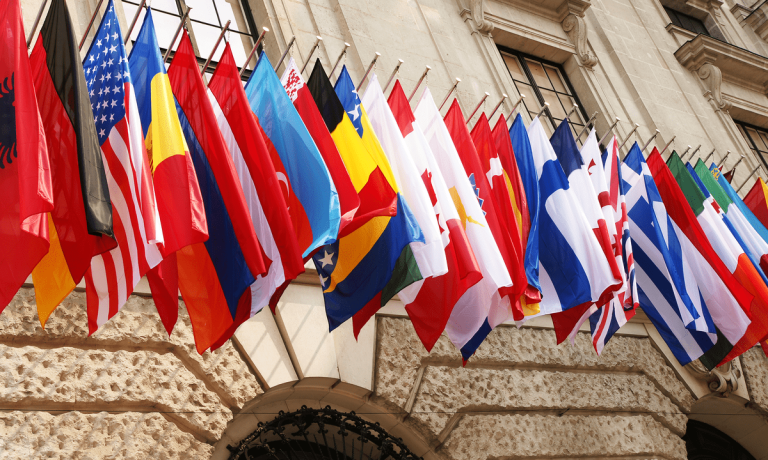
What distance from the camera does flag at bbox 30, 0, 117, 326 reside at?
13.7ft

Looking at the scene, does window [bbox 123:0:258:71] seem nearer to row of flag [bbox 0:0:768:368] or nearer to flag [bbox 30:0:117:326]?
row of flag [bbox 0:0:768:368]

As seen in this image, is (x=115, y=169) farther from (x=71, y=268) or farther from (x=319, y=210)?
(x=319, y=210)

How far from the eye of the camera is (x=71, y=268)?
423 centimetres

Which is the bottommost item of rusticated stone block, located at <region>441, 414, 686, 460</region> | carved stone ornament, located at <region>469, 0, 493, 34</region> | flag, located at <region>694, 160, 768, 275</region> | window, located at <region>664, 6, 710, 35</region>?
rusticated stone block, located at <region>441, 414, 686, 460</region>

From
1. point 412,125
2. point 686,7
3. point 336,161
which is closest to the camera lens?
point 336,161

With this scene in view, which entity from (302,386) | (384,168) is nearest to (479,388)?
(302,386)

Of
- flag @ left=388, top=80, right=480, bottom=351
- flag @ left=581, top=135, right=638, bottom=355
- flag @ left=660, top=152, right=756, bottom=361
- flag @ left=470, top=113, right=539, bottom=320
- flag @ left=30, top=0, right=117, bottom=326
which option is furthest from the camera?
flag @ left=660, top=152, right=756, bottom=361

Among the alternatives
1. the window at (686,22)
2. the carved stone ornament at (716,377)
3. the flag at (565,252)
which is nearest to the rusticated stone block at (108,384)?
the flag at (565,252)

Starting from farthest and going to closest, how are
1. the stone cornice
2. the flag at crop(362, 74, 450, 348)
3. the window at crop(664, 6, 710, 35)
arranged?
1. the window at crop(664, 6, 710, 35)
2. the stone cornice
3. the flag at crop(362, 74, 450, 348)

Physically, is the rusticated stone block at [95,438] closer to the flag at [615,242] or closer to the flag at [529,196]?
the flag at [529,196]

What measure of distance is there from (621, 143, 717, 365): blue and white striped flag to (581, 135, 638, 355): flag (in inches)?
12.1

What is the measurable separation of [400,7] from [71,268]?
668cm

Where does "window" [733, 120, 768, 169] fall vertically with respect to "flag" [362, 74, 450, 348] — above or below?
above

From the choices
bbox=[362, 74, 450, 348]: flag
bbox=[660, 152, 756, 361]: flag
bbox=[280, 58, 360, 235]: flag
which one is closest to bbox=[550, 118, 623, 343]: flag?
bbox=[660, 152, 756, 361]: flag
